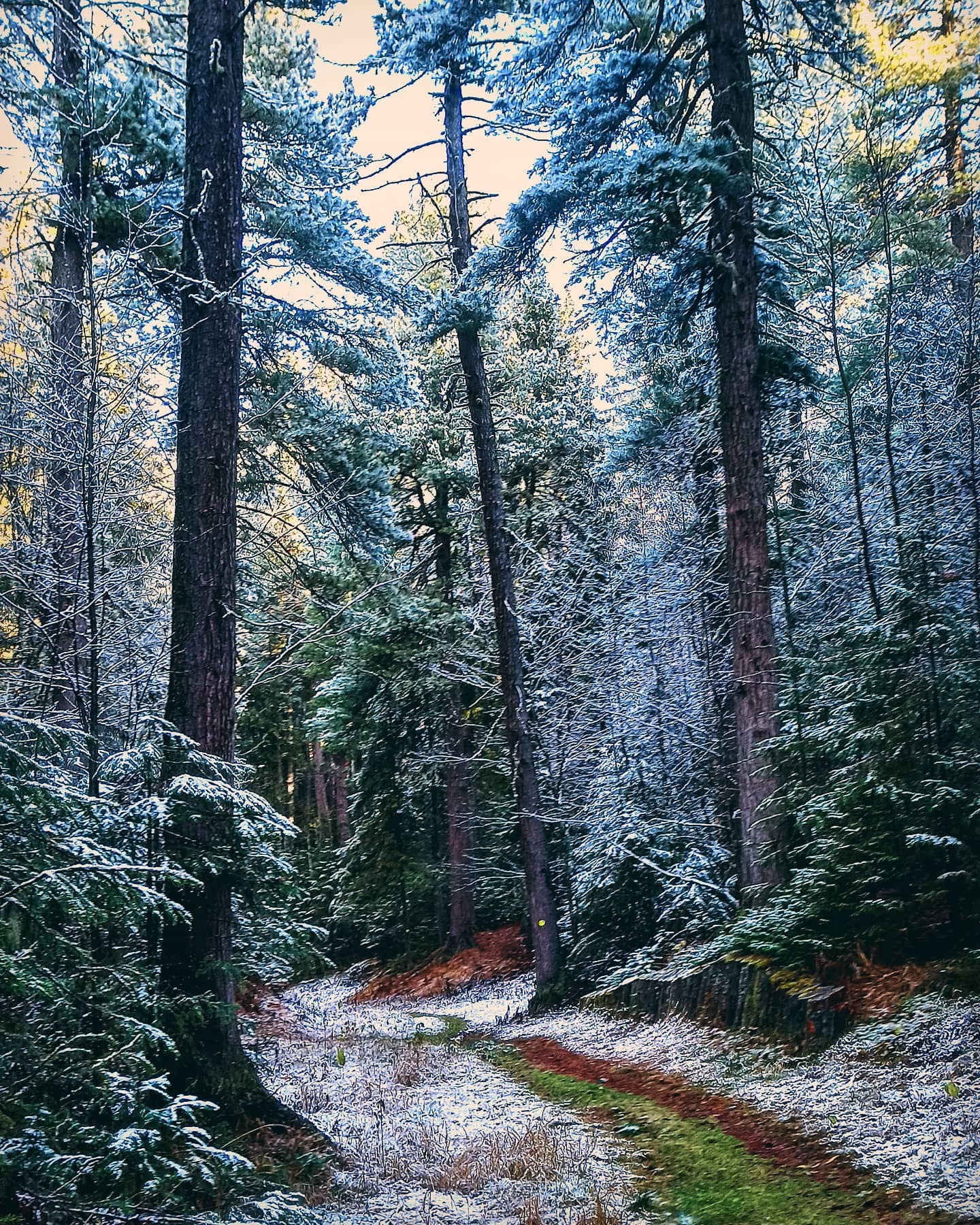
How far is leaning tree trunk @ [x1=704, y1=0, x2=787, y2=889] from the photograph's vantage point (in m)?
9.16

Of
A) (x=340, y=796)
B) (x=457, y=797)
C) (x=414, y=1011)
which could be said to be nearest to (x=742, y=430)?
(x=414, y=1011)

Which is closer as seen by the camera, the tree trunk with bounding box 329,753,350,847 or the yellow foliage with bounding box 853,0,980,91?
the yellow foliage with bounding box 853,0,980,91

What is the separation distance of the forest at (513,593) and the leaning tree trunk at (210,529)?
0.04 meters

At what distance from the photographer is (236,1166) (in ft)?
14.0

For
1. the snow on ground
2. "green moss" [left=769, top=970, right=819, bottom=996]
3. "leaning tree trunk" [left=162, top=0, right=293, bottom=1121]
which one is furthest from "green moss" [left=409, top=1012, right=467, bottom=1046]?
"leaning tree trunk" [left=162, top=0, right=293, bottom=1121]

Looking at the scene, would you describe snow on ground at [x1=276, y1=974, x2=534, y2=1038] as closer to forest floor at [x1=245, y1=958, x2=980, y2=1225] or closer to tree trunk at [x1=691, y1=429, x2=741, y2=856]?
forest floor at [x1=245, y1=958, x2=980, y2=1225]

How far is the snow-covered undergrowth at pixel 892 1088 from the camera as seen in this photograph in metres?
4.38

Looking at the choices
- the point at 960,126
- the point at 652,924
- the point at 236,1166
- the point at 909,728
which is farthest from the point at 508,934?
the point at 960,126

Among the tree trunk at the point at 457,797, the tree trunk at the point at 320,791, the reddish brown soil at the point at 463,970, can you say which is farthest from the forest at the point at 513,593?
the tree trunk at the point at 320,791

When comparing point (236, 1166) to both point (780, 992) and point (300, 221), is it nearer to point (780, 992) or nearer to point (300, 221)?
point (780, 992)

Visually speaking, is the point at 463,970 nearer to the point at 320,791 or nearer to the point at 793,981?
the point at 793,981

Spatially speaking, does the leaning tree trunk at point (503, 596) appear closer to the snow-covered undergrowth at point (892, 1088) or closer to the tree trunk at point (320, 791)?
the snow-covered undergrowth at point (892, 1088)

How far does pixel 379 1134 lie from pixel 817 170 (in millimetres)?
9562

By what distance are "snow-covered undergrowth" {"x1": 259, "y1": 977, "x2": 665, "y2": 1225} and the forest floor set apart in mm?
20
